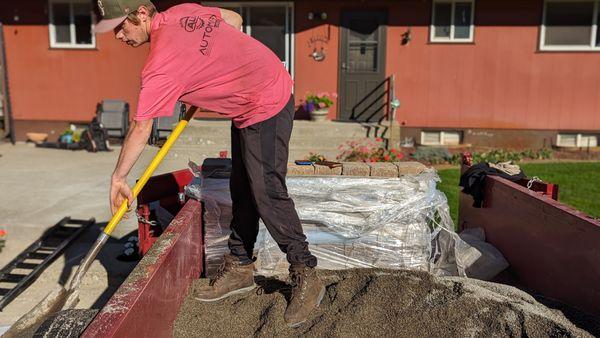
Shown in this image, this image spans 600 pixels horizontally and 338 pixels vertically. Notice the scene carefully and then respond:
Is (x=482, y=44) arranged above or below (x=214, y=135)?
above

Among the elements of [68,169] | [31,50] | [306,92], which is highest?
[31,50]

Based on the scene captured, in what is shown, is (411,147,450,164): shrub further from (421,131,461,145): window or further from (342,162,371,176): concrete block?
(342,162,371,176): concrete block

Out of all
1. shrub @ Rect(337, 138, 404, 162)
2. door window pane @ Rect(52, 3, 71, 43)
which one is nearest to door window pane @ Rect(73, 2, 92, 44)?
door window pane @ Rect(52, 3, 71, 43)

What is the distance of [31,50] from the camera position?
12.3 m

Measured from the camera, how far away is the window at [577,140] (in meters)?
11.3

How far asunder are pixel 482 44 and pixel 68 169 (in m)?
8.55

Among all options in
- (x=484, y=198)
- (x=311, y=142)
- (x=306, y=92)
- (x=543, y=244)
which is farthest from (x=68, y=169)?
(x=543, y=244)

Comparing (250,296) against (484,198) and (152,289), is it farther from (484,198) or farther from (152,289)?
Result: (484,198)

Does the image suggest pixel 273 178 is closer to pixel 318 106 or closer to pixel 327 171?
pixel 327 171

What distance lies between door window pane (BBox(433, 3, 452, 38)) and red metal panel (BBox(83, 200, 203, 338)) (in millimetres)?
9356

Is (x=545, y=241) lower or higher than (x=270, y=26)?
lower

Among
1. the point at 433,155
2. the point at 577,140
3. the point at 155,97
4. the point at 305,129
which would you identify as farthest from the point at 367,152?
the point at 577,140

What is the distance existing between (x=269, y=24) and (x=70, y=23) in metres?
4.77

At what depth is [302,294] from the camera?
2617 mm
